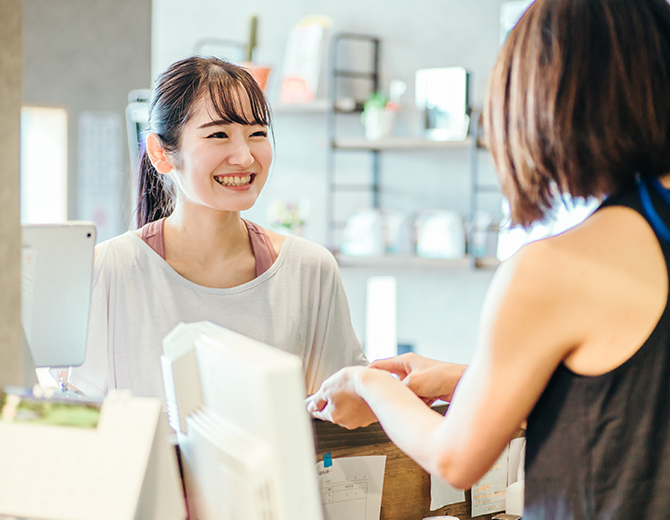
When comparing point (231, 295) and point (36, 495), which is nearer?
point (36, 495)

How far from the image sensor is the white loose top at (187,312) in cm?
130

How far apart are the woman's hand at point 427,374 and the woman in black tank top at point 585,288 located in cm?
24

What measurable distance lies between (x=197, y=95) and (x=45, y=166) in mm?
2631

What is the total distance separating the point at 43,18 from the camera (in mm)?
→ 3496

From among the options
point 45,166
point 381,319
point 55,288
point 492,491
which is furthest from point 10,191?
point 45,166

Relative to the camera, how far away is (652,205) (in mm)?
678

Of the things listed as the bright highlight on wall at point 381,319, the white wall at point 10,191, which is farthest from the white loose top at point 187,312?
the bright highlight on wall at point 381,319

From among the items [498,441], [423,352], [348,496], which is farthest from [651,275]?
[423,352]

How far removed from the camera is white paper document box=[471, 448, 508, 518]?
3.58ft

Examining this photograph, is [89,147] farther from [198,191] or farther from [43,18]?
[198,191]

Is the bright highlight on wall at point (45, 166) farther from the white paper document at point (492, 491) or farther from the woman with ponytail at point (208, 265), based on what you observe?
the white paper document at point (492, 491)

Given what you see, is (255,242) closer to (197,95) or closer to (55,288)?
(197,95)

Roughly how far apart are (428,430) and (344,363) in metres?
0.66

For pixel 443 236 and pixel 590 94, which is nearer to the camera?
pixel 590 94
